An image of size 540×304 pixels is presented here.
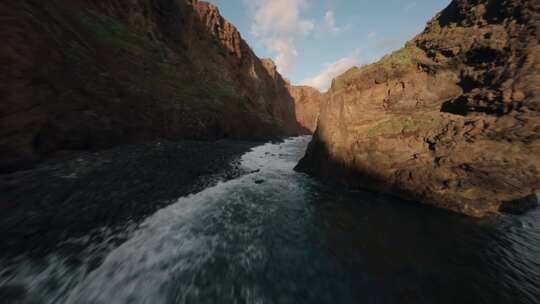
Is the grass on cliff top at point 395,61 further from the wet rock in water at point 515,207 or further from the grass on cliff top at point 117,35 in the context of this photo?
the grass on cliff top at point 117,35

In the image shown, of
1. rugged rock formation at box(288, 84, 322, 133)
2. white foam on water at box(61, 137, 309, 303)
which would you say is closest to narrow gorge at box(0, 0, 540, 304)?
white foam on water at box(61, 137, 309, 303)

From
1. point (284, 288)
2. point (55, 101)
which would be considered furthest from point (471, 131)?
point (55, 101)

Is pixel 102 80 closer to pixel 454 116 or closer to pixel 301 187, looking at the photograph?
pixel 301 187

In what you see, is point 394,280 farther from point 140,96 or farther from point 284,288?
point 140,96

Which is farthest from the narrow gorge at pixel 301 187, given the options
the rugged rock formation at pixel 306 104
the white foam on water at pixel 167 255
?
the rugged rock formation at pixel 306 104

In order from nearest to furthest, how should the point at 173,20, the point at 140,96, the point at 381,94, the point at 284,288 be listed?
the point at 284,288 < the point at 381,94 < the point at 140,96 < the point at 173,20

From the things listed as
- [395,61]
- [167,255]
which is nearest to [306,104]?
[395,61]

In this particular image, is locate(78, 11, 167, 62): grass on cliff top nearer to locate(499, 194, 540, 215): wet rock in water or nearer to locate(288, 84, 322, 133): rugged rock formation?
locate(499, 194, 540, 215): wet rock in water
